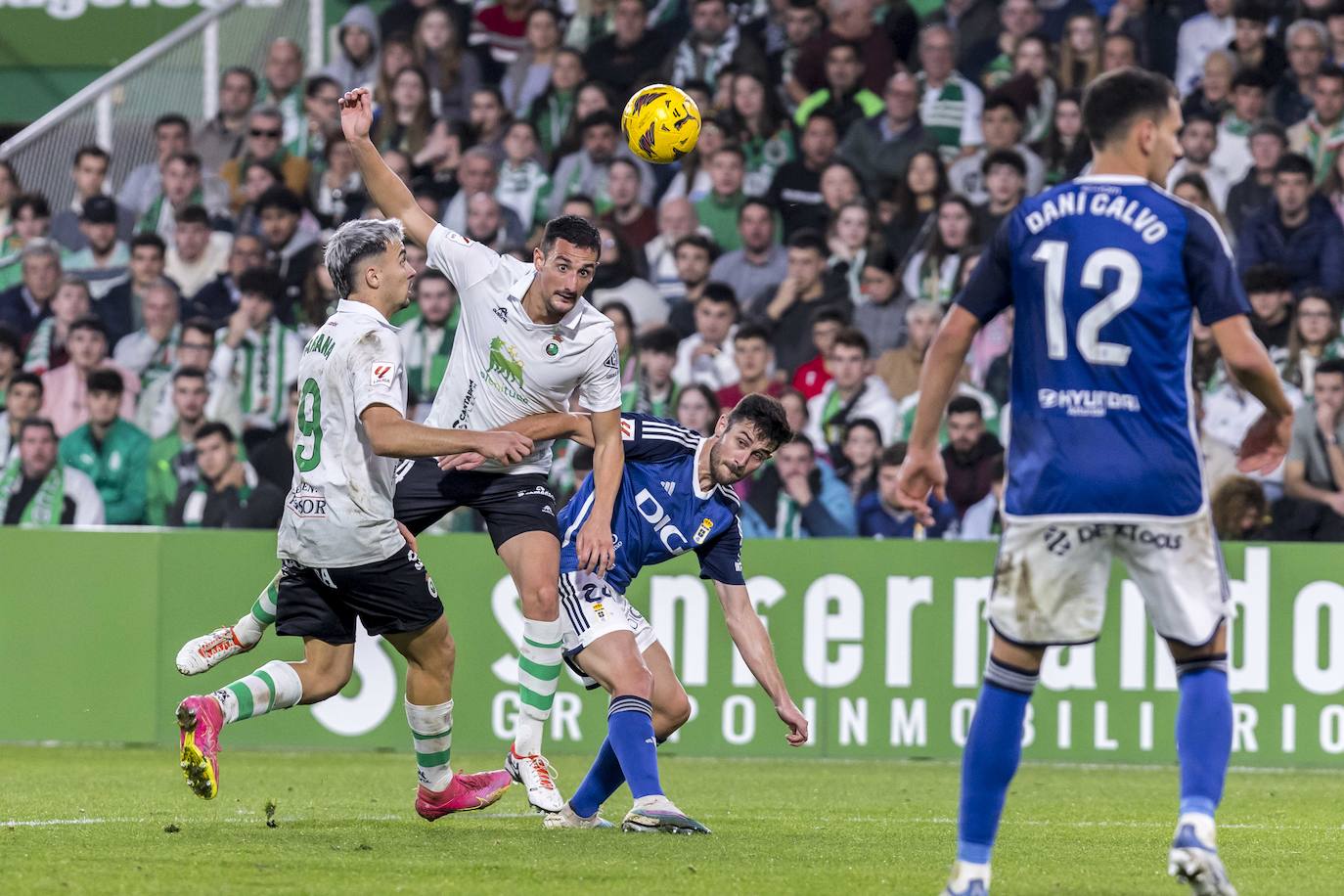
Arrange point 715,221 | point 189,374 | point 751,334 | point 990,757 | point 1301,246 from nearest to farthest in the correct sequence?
point 990,757
point 751,334
point 1301,246
point 189,374
point 715,221

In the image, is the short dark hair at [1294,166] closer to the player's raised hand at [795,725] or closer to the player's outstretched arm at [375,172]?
the player's outstretched arm at [375,172]

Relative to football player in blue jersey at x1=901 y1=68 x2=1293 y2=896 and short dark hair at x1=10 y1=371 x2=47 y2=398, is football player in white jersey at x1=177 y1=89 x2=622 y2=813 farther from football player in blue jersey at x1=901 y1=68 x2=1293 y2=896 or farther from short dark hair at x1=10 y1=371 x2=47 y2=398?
short dark hair at x1=10 y1=371 x2=47 y2=398

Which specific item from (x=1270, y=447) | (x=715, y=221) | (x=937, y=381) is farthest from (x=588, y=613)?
(x=715, y=221)

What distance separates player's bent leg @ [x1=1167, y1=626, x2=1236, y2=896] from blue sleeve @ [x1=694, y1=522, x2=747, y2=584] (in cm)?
267

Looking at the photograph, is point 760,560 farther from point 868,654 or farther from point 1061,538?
point 1061,538

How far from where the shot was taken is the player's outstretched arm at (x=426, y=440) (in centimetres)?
676

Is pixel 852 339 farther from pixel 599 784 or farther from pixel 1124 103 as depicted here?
pixel 1124 103

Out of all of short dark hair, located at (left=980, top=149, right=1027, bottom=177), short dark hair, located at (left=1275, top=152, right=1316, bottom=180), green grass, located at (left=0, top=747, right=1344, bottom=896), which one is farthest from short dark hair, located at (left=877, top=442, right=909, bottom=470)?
short dark hair, located at (left=1275, top=152, right=1316, bottom=180)

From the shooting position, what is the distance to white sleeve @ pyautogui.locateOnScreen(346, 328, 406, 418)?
6.81 meters

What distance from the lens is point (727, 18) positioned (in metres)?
16.5

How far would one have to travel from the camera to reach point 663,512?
7852 mm

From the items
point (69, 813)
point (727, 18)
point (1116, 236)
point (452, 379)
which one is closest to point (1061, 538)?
point (1116, 236)

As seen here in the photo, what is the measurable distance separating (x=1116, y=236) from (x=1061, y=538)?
84 centimetres

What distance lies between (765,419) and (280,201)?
9321 mm
